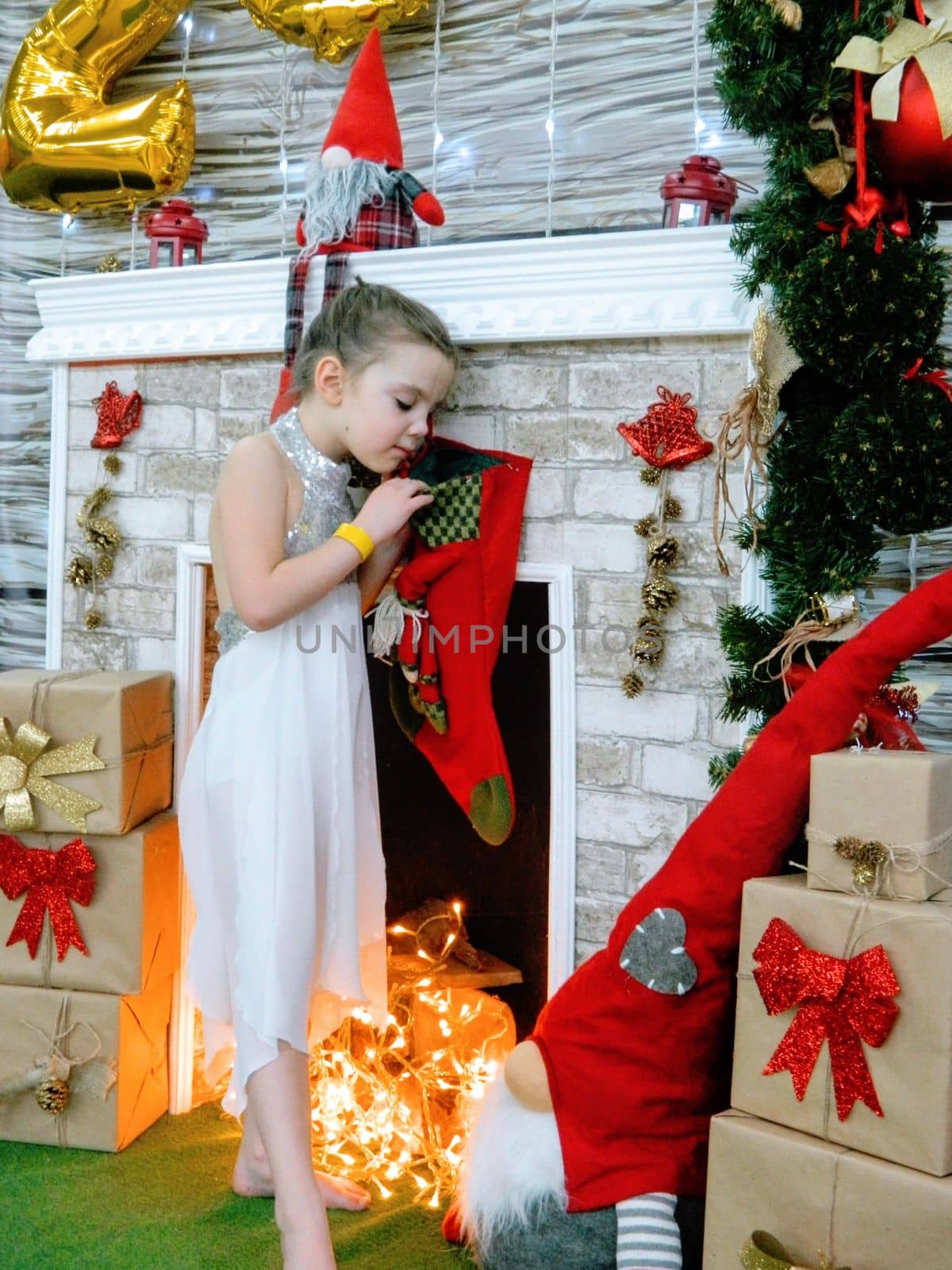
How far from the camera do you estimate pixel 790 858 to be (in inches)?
66.2

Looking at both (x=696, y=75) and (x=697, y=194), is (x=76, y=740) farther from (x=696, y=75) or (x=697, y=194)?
(x=696, y=75)

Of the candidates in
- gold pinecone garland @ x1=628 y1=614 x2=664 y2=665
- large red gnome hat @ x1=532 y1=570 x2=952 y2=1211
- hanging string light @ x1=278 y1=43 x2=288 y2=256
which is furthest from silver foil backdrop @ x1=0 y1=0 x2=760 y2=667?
large red gnome hat @ x1=532 y1=570 x2=952 y2=1211

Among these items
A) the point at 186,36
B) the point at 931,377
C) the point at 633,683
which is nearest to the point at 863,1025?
the point at 633,683

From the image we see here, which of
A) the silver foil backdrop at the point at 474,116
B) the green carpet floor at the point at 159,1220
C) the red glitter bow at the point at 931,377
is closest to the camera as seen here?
the red glitter bow at the point at 931,377

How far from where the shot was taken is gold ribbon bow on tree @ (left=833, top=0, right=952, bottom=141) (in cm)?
159

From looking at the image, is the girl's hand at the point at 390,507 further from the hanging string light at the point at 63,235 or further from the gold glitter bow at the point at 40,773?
the hanging string light at the point at 63,235

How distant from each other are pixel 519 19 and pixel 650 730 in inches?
57.2

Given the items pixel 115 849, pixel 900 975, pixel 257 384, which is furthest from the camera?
pixel 257 384

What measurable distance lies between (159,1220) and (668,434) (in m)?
1.54

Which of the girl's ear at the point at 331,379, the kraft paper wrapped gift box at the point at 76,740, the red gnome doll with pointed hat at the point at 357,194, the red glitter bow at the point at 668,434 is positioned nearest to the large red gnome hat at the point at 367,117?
the red gnome doll with pointed hat at the point at 357,194

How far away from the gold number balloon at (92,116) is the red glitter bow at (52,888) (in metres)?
1.39

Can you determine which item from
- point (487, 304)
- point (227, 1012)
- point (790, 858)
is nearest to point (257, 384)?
point (487, 304)

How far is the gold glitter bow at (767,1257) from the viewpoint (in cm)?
143

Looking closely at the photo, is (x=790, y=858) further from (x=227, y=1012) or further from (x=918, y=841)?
(x=227, y=1012)
